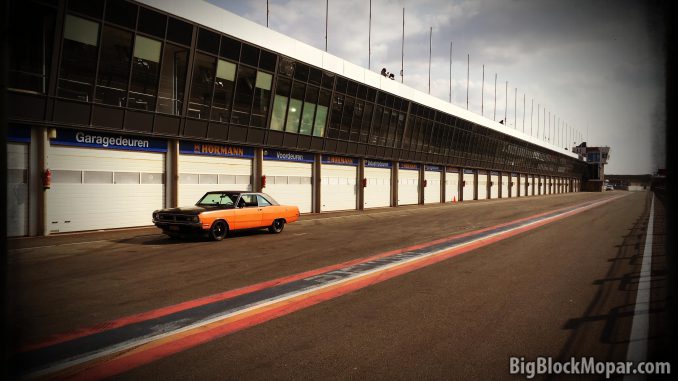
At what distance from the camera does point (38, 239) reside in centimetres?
1227

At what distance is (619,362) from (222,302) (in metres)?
4.54

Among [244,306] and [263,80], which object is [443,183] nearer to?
[263,80]

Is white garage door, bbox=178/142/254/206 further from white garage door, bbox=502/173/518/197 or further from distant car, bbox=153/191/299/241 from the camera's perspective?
white garage door, bbox=502/173/518/197

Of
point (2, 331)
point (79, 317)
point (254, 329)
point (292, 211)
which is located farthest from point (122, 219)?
point (2, 331)

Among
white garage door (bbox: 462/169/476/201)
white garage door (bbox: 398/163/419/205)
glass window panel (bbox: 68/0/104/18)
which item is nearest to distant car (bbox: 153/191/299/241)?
glass window panel (bbox: 68/0/104/18)

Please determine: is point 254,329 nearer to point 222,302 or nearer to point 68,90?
point 222,302

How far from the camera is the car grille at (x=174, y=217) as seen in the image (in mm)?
11133

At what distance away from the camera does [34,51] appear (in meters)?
12.7

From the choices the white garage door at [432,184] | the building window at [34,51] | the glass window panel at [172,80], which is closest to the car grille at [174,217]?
the building window at [34,51]

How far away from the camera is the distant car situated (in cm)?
1115

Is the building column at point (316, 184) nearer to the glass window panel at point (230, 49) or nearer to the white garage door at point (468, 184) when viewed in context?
the glass window panel at point (230, 49)

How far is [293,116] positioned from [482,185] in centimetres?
3460

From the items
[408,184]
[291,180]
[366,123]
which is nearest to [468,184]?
[408,184]

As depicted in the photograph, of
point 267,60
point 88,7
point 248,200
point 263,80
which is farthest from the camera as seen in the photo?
point 263,80
